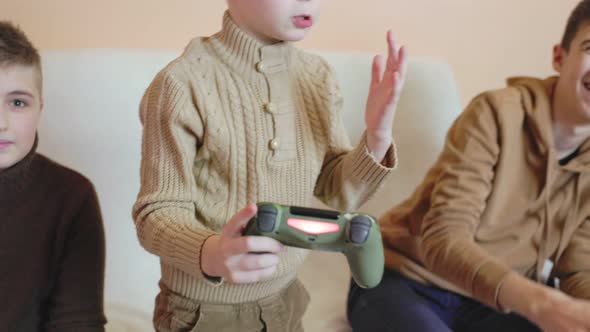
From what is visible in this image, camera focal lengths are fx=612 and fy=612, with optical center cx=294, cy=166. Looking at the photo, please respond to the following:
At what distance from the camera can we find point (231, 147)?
78 cm

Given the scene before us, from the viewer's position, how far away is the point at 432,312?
3.07 ft

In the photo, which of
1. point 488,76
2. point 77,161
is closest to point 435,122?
point 488,76

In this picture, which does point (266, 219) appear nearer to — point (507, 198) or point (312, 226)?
point (312, 226)

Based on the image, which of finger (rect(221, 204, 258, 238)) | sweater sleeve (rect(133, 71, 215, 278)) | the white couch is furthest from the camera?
the white couch

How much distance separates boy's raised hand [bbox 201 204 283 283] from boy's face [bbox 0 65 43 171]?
365 millimetres

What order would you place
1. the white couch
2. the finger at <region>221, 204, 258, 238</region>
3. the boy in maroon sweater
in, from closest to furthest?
the finger at <region>221, 204, 258, 238</region> < the boy in maroon sweater < the white couch

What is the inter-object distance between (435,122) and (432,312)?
49 centimetres

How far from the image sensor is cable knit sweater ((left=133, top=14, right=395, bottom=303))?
0.75 meters

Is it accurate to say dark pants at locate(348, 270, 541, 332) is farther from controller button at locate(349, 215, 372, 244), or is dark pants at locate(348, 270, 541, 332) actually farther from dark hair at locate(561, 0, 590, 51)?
dark hair at locate(561, 0, 590, 51)

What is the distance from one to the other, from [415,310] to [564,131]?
1.28 feet

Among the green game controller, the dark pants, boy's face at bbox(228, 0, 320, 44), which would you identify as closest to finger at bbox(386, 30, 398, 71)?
boy's face at bbox(228, 0, 320, 44)

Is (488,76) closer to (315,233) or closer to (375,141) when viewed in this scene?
(375,141)

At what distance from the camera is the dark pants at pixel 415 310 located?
91 cm

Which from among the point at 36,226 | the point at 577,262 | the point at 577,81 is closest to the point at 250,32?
the point at 36,226
